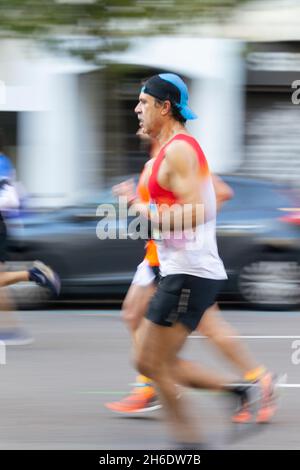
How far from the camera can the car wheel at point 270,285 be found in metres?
11.6

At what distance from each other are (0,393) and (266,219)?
520 cm

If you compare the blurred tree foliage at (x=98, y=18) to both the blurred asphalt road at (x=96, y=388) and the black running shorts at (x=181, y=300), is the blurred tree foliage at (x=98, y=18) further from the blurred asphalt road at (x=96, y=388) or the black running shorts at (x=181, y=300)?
the black running shorts at (x=181, y=300)

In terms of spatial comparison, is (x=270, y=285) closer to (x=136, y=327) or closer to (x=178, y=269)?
(x=136, y=327)

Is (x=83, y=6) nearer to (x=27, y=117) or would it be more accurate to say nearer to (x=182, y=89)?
(x=27, y=117)

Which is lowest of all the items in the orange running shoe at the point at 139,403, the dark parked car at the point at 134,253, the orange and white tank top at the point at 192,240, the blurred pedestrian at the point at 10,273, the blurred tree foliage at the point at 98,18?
the orange running shoe at the point at 139,403

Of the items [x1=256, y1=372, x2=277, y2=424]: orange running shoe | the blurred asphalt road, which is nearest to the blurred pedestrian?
the blurred asphalt road

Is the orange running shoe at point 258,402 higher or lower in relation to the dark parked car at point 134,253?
lower

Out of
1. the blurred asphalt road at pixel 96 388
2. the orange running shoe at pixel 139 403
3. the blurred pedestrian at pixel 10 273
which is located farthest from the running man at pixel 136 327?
the blurred pedestrian at pixel 10 273

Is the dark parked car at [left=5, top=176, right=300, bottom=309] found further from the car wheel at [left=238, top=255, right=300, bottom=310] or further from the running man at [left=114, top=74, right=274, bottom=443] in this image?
the running man at [left=114, top=74, right=274, bottom=443]

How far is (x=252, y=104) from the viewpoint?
19.2 m

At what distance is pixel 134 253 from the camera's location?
11.5m

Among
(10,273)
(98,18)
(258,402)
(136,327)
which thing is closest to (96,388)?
(136,327)

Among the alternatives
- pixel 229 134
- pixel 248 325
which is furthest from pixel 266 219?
pixel 229 134

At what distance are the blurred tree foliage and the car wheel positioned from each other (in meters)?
4.31
